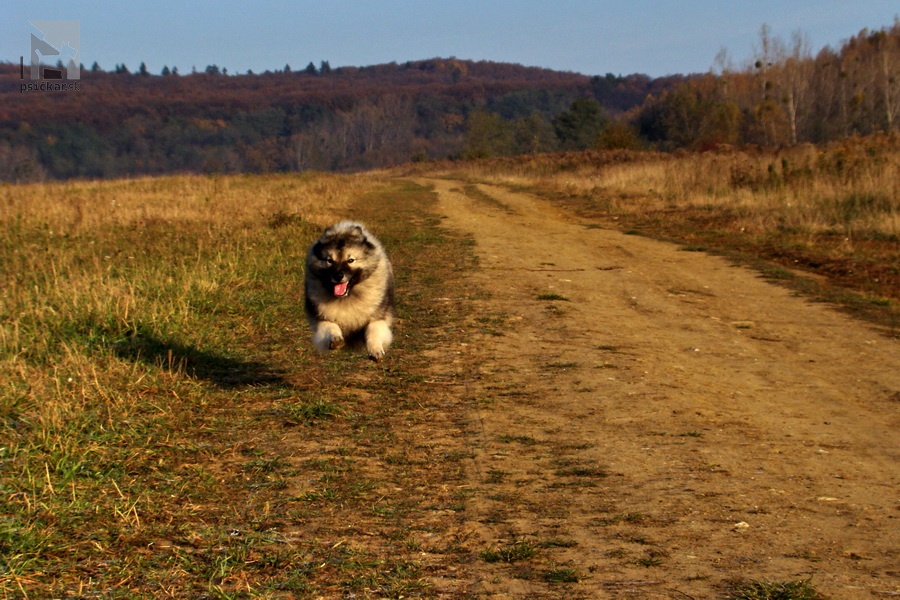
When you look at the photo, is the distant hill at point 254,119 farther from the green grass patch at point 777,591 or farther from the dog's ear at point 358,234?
the green grass patch at point 777,591

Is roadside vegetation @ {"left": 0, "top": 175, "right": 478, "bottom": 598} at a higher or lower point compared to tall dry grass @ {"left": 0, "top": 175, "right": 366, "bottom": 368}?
lower

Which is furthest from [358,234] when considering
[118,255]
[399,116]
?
[399,116]

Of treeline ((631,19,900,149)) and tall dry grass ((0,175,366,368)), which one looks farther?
treeline ((631,19,900,149))

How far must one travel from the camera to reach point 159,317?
25.7ft

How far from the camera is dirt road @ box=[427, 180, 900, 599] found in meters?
3.51

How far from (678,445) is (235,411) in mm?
2940

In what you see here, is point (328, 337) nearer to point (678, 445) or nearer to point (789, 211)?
point (678, 445)

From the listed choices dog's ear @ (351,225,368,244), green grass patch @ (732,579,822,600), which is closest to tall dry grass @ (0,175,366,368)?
dog's ear @ (351,225,368,244)

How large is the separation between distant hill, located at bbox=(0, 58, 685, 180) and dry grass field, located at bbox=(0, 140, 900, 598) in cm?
5398

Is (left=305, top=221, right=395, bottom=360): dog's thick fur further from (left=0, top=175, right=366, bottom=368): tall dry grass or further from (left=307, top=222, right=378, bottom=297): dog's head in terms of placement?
(left=0, top=175, right=366, bottom=368): tall dry grass

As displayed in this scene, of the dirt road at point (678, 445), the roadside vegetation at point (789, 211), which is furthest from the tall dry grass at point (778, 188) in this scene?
the dirt road at point (678, 445)

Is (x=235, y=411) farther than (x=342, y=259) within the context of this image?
No

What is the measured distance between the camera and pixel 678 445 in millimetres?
5113

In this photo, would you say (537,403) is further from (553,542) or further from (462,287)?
(462,287)
